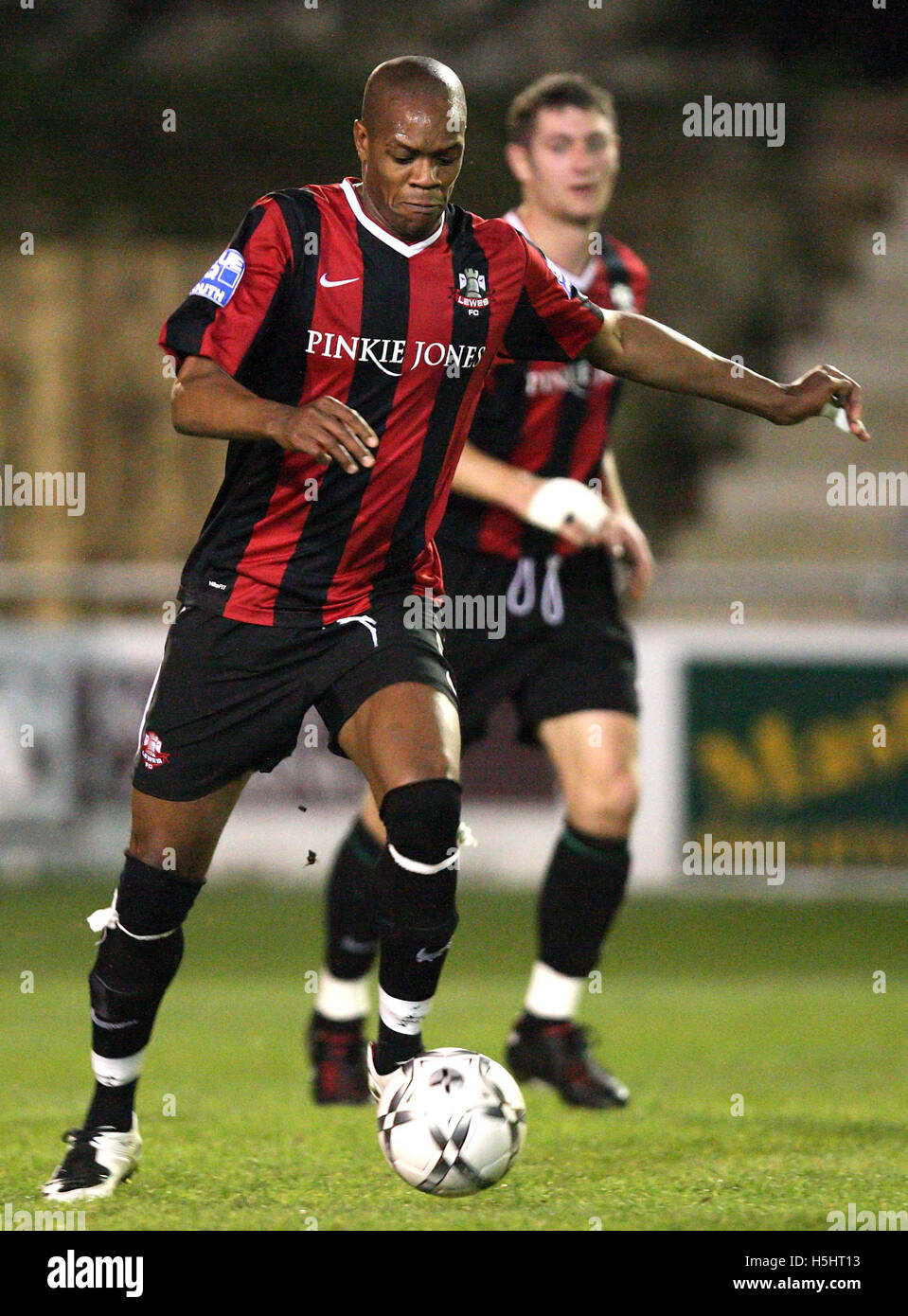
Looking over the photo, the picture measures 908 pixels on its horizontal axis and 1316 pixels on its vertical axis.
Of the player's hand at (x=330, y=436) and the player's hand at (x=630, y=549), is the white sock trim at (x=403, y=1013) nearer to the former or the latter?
the player's hand at (x=330, y=436)

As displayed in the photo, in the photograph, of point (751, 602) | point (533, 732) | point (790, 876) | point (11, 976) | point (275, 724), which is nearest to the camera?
point (275, 724)

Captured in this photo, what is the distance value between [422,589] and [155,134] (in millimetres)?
11875

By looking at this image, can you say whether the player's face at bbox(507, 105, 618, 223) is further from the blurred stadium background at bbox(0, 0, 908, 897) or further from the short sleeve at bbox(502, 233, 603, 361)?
the blurred stadium background at bbox(0, 0, 908, 897)

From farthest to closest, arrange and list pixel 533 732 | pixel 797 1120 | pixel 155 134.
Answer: pixel 155 134
pixel 533 732
pixel 797 1120

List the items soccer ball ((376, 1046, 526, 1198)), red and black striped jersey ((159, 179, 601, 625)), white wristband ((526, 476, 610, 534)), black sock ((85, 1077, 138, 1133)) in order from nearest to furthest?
soccer ball ((376, 1046, 526, 1198))
red and black striped jersey ((159, 179, 601, 625))
black sock ((85, 1077, 138, 1133))
white wristband ((526, 476, 610, 534))

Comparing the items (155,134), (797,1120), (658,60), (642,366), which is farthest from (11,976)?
(658,60)

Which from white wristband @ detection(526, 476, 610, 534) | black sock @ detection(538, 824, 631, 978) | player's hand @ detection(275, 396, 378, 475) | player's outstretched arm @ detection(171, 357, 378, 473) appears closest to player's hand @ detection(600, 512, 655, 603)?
white wristband @ detection(526, 476, 610, 534)

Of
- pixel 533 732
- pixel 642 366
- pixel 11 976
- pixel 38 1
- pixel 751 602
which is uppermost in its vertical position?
pixel 38 1

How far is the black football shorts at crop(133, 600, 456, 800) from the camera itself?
3.70 m

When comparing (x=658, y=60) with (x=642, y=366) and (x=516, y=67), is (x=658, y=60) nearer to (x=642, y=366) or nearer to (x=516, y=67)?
(x=516, y=67)

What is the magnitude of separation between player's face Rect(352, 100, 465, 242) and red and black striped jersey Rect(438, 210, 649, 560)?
1632mm

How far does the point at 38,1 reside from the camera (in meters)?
15.7

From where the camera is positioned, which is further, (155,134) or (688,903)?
(155,134)

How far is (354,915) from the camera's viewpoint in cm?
510
